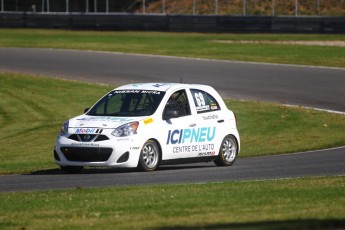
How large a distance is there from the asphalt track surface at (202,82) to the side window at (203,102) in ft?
3.17

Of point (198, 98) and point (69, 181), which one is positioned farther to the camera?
point (198, 98)

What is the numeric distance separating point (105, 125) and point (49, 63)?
71.0 feet

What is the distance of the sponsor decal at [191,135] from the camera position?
51.8ft

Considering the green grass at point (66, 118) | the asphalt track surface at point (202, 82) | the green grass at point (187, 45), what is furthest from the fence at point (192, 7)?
the green grass at point (66, 118)

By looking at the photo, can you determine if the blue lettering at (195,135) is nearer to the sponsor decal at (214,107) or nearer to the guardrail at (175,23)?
the sponsor decal at (214,107)

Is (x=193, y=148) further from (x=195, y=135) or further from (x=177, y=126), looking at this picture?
(x=177, y=126)

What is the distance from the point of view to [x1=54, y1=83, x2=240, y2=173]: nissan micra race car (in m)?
15.1

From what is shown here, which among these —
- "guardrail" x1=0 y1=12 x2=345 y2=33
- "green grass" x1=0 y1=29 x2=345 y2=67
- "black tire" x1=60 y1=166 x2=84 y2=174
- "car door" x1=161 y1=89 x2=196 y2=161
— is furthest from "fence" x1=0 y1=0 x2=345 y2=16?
"black tire" x1=60 y1=166 x2=84 y2=174

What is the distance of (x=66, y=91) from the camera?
28844mm

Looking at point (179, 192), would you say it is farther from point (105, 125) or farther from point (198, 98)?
point (198, 98)

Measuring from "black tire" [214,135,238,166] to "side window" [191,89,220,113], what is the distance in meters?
0.56

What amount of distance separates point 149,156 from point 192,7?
137ft

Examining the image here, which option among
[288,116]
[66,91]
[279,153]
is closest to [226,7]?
[66,91]

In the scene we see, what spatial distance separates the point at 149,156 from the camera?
605 inches
